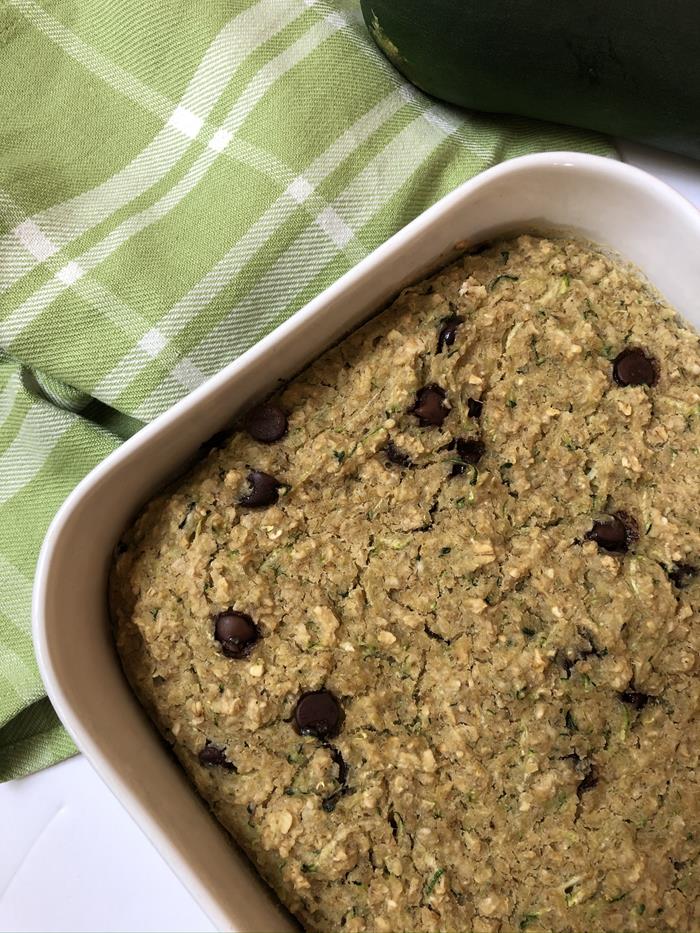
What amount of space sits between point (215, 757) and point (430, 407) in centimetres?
65

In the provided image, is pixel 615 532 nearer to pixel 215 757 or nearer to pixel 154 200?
pixel 215 757

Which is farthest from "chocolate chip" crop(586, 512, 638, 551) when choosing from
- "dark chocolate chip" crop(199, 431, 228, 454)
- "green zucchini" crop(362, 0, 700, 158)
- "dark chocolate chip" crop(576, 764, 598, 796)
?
"green zucchini" crop(362, 0, 700, 158)

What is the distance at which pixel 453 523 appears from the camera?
Answer: 128 centimetres

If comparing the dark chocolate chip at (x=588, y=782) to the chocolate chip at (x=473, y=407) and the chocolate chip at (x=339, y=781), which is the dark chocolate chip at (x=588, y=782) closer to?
the chocolate chip at (x=339, y=781)

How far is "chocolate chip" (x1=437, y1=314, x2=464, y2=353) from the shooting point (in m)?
1.29

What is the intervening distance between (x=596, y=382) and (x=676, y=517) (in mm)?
258

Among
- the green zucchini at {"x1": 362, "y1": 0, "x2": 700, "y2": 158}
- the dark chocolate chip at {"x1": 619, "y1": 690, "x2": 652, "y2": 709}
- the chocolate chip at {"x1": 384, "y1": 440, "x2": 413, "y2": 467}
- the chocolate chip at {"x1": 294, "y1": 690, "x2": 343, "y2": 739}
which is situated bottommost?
the chocolate chip at {"x1": 294, "y1": 690, "x2": 343, "y2": 739}

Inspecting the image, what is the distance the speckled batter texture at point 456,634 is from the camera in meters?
1.22

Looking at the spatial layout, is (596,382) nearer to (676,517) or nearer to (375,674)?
(676,517)

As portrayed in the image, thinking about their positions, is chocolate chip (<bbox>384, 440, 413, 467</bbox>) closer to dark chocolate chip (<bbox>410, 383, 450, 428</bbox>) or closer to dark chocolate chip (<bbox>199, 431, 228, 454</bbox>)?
dark chocolate chip (<bbox>410, 383, 450, 428</bbox>)

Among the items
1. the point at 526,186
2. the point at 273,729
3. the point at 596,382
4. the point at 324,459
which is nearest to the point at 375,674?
the point at 273,729

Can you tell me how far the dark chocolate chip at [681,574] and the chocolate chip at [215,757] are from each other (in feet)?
2.52

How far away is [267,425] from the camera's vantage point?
1.29 metres

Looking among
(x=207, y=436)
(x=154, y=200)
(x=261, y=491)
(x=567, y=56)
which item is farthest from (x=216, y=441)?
(x=567, y=56)
